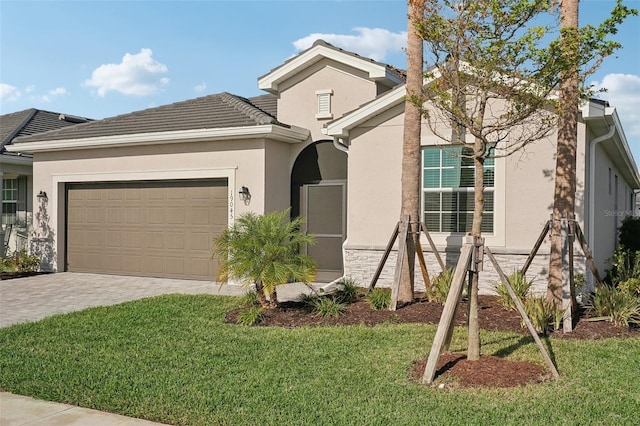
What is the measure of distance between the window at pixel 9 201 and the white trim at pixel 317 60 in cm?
891

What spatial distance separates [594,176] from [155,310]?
8223 mm

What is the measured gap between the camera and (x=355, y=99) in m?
13.3

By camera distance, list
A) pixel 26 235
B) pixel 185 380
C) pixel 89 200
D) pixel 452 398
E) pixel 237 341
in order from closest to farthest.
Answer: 1. pixel 452 398
2. pixel 185 380
3. pixel 237 341
4. pixel 89 200
5. pixel 26 235

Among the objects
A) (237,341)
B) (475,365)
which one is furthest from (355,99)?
(475,365)

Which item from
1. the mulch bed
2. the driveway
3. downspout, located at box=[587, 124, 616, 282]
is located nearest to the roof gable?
downspout, located at box=[587, 124, 616, 282]

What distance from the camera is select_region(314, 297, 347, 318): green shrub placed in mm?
8797

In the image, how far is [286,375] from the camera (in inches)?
234

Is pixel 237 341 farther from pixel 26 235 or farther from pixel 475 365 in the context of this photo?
A: pixel 26 235

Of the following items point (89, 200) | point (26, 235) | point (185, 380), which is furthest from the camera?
point (26, 235)

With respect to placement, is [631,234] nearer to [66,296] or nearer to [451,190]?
[451,190]

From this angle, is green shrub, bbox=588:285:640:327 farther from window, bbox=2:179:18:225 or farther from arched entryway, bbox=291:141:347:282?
window, bbox=2:179:18:225

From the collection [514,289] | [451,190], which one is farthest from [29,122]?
[514,289]

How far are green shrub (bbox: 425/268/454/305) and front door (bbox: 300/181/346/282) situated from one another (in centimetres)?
375

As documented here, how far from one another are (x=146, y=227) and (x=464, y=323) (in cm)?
894
